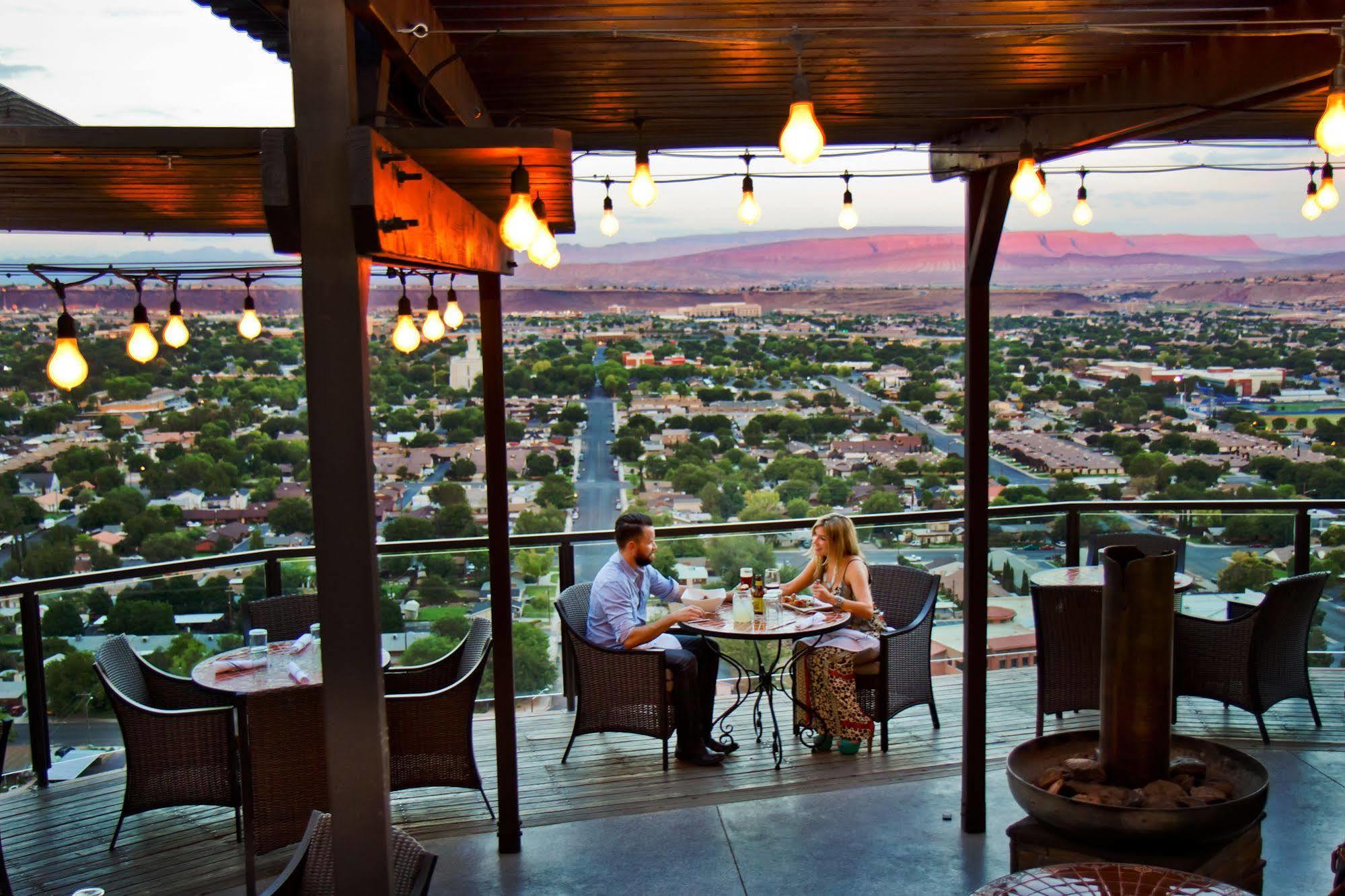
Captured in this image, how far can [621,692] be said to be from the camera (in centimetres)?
→ 579

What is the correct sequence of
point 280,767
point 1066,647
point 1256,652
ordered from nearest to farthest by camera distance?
point 280,767 < point 1256,652 < point 1066,647

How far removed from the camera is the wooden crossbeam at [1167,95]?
3.29 metres

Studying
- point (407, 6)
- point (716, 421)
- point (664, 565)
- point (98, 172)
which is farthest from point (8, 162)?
point (716, 421)

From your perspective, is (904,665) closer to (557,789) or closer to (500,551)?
(557,789)

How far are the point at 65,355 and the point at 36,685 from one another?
2.49 meters

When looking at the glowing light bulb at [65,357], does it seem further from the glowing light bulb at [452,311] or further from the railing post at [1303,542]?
the railing post at [1303,542]

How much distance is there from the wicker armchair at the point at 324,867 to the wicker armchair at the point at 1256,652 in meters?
4.66

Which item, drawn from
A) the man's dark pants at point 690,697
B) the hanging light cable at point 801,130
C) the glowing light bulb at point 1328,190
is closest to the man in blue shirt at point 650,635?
the man's dark pants at point 690,697

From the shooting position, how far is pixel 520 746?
6219 mm

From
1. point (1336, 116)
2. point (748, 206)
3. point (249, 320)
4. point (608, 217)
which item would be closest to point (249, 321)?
point (249, 320)

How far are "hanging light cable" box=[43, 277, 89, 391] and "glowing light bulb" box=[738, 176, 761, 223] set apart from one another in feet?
10.4

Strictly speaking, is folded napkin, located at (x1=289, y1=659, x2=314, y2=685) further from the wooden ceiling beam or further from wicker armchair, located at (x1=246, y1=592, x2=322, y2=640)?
the wooden ceiling beam

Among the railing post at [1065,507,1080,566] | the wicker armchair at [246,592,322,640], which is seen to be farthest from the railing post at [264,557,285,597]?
the railing post at [1065,507,1080,566]

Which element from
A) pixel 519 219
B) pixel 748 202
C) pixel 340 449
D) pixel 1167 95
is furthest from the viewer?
pixel 748 202
